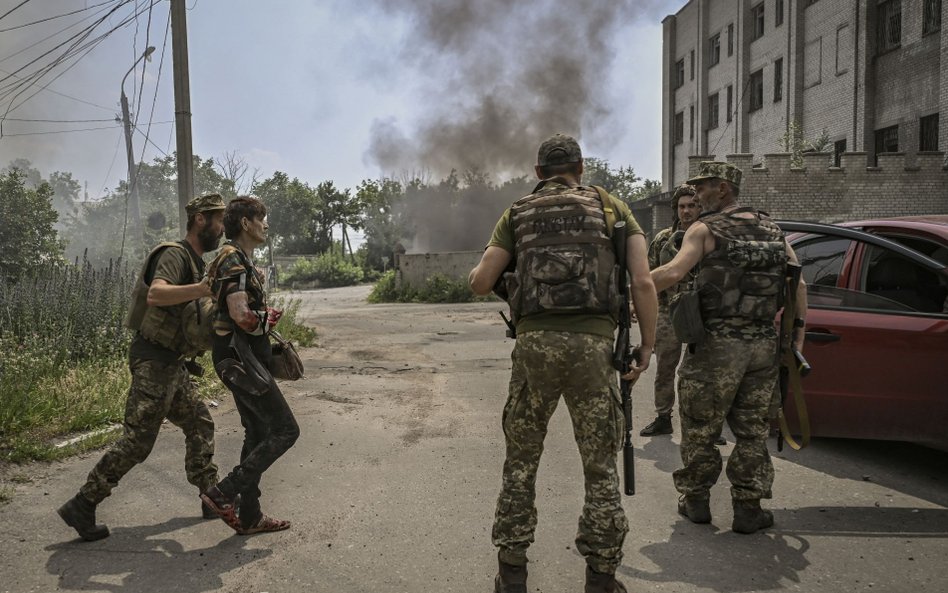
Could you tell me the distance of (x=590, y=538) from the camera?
298 cm

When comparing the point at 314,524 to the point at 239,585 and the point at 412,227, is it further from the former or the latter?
the point at 412,227

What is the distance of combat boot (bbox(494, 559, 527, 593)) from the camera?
3.05 meters

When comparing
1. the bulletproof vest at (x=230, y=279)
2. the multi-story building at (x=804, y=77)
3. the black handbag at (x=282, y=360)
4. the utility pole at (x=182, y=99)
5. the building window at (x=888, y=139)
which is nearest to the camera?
the bulletproof vest at (x=230, y=279)

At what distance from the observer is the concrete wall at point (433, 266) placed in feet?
82.3

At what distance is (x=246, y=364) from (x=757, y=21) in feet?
99.9

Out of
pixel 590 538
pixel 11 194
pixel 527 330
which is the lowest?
pixel 590 538

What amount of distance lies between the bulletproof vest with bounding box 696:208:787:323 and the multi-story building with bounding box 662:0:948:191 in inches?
737

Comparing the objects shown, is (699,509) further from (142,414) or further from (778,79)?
(778,79)

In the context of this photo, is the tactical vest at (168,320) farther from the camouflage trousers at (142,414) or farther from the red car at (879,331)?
the red car at (879,331)

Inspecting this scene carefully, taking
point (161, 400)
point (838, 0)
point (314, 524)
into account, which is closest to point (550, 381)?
point (314, 524)

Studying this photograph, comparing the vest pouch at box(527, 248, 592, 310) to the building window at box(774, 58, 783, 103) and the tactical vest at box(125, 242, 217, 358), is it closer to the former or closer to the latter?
the tactical vest at box(125, 242, 217, 358)

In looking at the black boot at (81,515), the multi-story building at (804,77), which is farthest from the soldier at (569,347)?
the multi-story building at (804,77)

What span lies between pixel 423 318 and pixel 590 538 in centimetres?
1472

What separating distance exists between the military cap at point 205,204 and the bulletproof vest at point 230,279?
0.32 m
